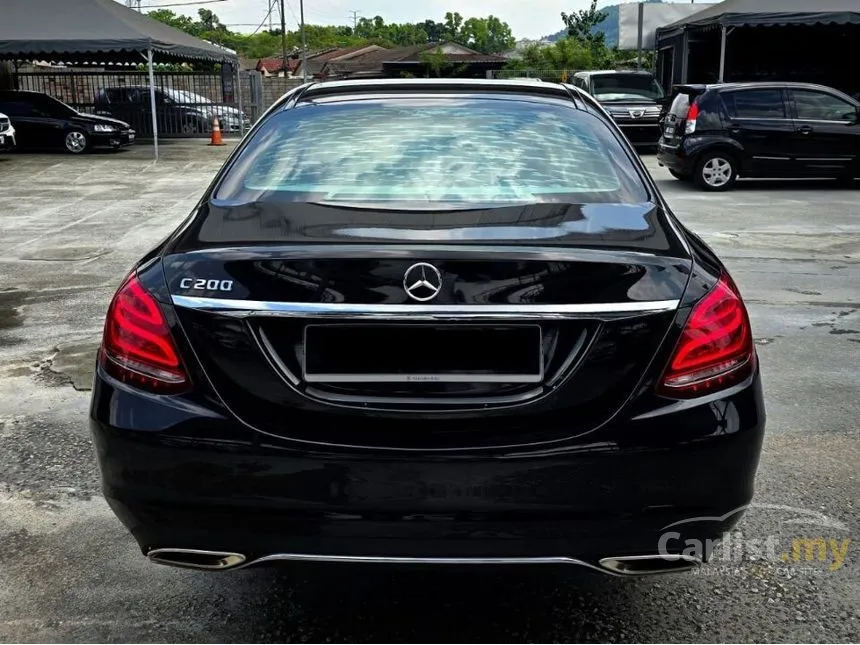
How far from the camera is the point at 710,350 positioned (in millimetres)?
2514

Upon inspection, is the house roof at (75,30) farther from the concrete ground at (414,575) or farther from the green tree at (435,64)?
the green tree at (435,64)

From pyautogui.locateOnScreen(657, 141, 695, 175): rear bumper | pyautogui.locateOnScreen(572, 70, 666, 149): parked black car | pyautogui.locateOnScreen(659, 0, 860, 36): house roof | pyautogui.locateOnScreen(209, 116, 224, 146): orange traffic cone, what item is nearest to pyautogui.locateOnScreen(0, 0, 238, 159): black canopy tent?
pyautogui.locateOnScreen(209, 116, 224, 146): orange traffic cone

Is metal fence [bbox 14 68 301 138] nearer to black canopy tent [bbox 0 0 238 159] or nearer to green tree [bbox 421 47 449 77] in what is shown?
black canopy tent [bbox 0 0 238 159]

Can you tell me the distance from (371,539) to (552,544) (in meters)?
0.44

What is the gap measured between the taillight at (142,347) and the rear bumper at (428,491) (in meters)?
0.07

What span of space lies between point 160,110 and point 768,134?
17.9 meters

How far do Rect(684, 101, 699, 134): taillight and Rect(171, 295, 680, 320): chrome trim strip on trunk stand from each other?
13.5 meters

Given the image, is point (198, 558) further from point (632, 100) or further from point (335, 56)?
point (335, 56)

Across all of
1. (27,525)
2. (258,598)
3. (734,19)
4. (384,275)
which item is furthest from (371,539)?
(734,19)

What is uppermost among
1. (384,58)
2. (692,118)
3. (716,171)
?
(384,58)

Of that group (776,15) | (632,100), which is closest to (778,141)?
(632,100)

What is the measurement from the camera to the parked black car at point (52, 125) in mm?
22547

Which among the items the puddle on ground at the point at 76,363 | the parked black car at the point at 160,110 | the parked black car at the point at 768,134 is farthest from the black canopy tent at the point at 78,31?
the puddle on ground at the point at 76,363

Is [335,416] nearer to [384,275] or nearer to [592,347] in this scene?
[384,275]
